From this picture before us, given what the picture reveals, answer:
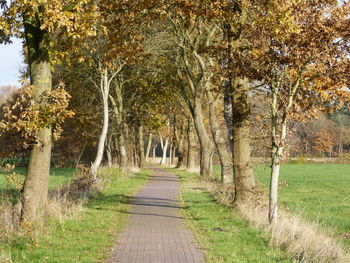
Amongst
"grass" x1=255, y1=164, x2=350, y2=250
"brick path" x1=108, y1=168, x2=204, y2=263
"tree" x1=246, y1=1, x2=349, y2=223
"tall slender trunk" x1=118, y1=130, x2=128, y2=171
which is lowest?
"grass" x1=255, y1=164, x2=350, y2=250

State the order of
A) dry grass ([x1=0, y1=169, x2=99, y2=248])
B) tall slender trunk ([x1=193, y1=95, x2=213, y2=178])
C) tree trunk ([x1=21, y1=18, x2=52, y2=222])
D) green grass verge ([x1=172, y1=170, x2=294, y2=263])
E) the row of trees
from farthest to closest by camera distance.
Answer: tall slender trunk ([x1=193, y1=95, x2=213, y2=178]) < tree trunk ([x1=21, y1=18, x2=52, y2=222]) < the row of trees < dry grass ([x1=0, y1=169, x2=99, y2=248]) < green grass verge ([x1=172, y1=170, x2=294, y2=263])

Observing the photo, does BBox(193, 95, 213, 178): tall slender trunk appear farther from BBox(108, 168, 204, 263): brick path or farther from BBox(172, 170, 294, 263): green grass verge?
BBox(172, 170, 294, 263): green grass verge

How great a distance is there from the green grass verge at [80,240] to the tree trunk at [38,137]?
981 millimetres

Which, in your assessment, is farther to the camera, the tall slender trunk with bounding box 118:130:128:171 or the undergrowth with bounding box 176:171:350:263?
the tall slender trunk with bounding box 118:130:128:171

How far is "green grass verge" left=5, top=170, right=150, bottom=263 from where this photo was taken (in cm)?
885

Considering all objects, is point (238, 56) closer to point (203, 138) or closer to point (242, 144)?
point (242, 144)

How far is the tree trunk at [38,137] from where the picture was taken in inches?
467

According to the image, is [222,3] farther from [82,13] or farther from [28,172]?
[28,172]

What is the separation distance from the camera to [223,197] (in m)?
18.0

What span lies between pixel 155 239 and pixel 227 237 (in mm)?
1531

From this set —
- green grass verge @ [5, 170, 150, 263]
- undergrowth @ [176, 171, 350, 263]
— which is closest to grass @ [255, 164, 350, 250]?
undergrowth @ [176, 171, 350, 263]

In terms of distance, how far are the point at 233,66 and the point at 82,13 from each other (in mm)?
4232

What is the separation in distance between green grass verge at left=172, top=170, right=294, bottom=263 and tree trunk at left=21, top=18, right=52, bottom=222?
3780mm

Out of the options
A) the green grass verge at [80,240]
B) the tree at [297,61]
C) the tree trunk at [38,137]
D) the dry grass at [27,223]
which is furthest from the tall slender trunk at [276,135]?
the tree trunk at [38,137]
